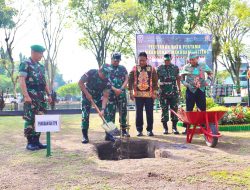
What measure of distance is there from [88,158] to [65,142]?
1.71 m

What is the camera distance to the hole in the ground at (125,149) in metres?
5.99

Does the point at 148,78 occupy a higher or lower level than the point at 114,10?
lower

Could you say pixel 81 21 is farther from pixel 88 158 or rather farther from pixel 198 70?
pixel 88 158

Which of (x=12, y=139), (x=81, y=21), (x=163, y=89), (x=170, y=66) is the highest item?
(x=81, y=21)

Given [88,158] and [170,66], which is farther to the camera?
[170,66]

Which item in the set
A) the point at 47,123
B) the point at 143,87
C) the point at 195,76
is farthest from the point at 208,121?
the point at 47,123

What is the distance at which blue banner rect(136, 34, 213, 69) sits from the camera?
52.3ft

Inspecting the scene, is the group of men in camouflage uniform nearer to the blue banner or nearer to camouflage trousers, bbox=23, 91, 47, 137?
camouflage trousers, bbox=23, 91, 47, 137

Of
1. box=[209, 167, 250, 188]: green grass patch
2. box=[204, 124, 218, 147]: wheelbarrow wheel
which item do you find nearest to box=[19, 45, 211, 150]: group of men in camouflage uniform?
box=[204, 124, 218, 147]: wheelbarrow wheel

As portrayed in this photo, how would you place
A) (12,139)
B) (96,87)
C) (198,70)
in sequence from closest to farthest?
(96,87), (198,70), (12,139)

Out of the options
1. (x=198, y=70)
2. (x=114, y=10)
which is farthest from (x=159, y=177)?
(x=114, y=10)

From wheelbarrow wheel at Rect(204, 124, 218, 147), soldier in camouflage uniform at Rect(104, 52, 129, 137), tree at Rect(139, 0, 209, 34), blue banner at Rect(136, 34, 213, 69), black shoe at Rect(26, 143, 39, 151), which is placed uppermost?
tree at Rect(139, 0, 209, 34)

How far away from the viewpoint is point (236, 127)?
783 cm

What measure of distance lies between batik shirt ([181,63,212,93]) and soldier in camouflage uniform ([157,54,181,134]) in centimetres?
59
